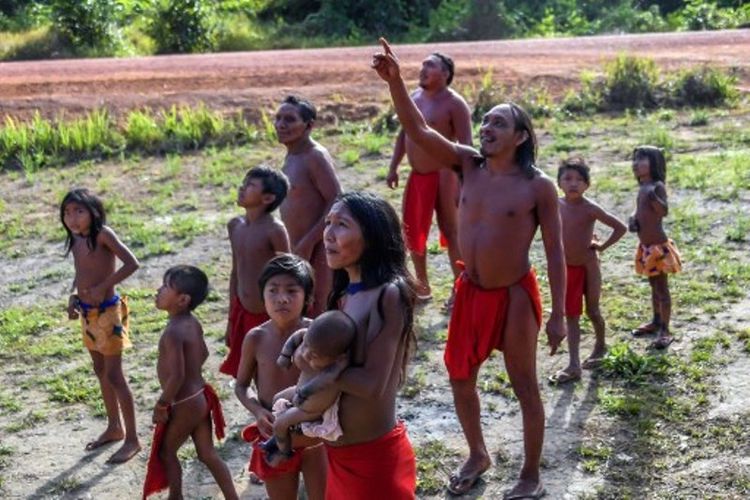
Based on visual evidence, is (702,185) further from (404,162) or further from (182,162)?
(182,162)

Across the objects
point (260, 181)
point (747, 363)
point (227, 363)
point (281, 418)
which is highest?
point (260, 181)

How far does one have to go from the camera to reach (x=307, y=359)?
3.64 metres

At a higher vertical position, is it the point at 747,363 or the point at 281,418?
A: the point at 281,418

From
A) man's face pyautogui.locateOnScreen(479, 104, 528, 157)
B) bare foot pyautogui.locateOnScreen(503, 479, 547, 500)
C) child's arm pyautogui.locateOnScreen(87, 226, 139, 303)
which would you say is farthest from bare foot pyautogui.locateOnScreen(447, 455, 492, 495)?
child's arm pyautogui.locateOnScreen(87, 226, 139, 303)

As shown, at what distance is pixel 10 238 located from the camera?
30.8ft

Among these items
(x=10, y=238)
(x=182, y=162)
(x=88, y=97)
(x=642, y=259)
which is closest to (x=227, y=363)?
(x=642, y=259)

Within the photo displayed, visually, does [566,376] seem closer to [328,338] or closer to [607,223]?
[607,223]

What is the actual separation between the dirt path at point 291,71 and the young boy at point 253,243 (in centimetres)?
715

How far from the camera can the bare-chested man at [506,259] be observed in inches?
197

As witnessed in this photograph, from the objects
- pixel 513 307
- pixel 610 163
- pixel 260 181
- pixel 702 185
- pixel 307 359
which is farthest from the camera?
pixel 610 163

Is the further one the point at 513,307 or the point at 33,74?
the point at 33,74

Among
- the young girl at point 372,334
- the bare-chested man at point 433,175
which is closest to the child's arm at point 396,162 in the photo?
the bare-chested man at point 433,175

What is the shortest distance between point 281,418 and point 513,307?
5.10 ft

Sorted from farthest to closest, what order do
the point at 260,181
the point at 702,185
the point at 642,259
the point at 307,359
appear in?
the point at 702,185 → the point at 642,259 → the point at 260,181 → the point at 307,359
